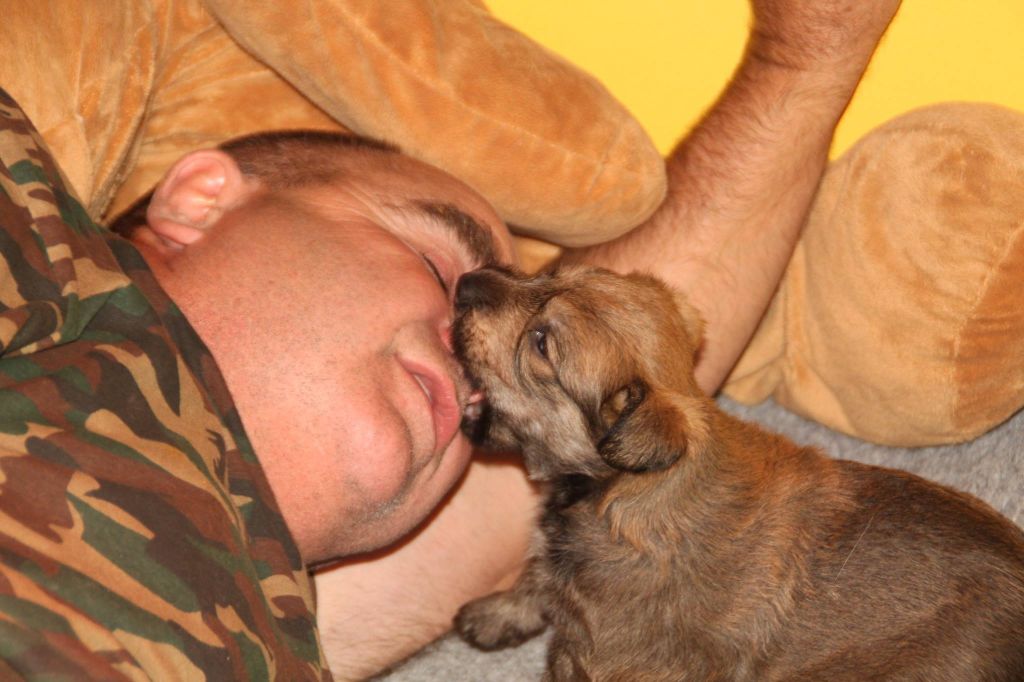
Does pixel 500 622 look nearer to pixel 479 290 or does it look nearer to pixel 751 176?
pixel 479 290

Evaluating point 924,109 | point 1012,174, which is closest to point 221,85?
point 924,109

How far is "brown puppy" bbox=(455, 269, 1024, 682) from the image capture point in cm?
190

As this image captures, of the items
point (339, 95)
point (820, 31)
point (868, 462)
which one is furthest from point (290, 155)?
point (868, 462)

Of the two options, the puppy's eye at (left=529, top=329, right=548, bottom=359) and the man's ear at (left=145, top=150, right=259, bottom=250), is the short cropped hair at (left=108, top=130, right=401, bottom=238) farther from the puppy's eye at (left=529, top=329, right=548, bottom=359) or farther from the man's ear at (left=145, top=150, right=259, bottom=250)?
the puppy's eye at (left=529, top=329, right=548, bottom=359)

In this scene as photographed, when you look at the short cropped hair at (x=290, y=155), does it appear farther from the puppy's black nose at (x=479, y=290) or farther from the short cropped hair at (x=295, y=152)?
the puppy's black nose at (x=479, y=290)

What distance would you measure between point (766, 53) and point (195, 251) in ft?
4.47

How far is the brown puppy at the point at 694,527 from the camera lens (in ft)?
6.22

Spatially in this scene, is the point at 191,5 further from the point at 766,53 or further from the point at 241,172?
the point at 766,53

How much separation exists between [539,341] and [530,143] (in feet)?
1.41

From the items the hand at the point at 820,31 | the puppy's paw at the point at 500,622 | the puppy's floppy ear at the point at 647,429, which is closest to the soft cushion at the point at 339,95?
the hand at the point at 820,31

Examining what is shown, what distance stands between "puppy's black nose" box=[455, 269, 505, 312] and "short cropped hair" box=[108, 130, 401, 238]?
327mm

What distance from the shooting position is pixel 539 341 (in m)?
2.10

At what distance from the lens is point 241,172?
213 centimetres

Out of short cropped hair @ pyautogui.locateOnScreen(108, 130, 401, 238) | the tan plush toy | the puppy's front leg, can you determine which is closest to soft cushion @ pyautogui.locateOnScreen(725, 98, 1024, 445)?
the tan plush toy
